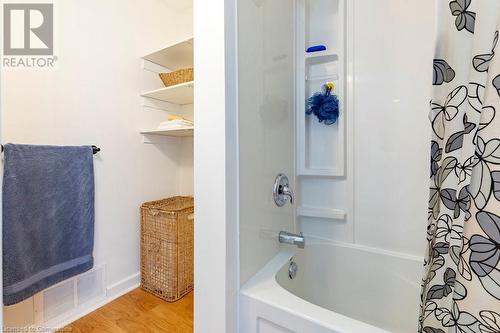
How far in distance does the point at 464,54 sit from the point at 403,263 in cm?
104

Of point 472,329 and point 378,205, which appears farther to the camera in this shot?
point 378,205

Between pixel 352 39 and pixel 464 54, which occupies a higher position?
pixel 352 39

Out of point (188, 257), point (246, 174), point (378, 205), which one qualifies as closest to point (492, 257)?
point (246, 174)

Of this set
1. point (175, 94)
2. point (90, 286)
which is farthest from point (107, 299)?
point (175, 94)

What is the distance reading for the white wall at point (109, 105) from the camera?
124cm

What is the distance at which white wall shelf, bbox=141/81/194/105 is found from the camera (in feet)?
5.12

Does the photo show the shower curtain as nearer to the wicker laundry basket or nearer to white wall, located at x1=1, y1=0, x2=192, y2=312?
the wicker laundry basket

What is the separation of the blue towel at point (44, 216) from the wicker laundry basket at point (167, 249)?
13.8 inches

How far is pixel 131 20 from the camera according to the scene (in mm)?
1663

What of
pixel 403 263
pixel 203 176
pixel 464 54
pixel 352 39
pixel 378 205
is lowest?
pixel 403 263

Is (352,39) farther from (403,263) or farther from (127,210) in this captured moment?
(127,210)

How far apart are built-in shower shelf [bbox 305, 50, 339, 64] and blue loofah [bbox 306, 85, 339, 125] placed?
0.55 ft

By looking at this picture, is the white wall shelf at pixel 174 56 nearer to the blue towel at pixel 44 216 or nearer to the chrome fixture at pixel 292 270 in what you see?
the blue towel at pixel 44 216

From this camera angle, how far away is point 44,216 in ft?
3.88
